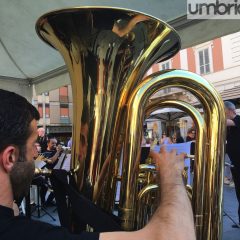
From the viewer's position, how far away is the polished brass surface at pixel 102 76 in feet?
3.21

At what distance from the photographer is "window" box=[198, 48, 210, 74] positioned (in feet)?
50.6

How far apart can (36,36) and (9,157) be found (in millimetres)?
2507

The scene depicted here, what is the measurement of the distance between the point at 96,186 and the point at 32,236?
1.28 feet

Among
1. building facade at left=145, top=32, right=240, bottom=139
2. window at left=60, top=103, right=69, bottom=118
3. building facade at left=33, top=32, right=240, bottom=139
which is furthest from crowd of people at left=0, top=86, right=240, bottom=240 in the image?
window at left=60, top=103, right=69, bottom=118

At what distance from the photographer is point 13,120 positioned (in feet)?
2.29

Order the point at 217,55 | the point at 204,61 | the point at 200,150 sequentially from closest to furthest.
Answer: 1. the point at 200,150
2. the point at 217,55
3. the point at 204,61

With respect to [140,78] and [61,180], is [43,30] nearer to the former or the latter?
[140,78]

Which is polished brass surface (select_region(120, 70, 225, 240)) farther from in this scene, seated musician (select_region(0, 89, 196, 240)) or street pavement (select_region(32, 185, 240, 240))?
street pavement (select_region(32, 185, 240, 240))

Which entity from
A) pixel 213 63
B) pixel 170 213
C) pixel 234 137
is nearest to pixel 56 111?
pixel 213 63

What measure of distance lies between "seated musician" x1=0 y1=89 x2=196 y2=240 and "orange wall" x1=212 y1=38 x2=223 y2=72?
14.9 meters

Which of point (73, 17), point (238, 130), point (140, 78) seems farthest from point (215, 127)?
point (238, 130)

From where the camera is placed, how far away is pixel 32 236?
623 millimetres

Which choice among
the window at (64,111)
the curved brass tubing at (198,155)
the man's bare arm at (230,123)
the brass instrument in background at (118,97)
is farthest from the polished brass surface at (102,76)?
the window at (64,111)

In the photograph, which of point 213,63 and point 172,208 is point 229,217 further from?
point 213,63
